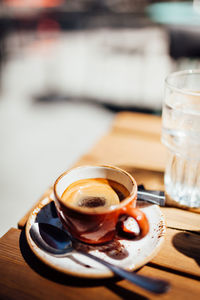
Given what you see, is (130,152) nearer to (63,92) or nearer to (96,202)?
(96,202)

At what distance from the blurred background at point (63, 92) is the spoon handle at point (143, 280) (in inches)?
36.5

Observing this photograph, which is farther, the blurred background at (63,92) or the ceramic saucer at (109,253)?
the blurred background at (63,92)

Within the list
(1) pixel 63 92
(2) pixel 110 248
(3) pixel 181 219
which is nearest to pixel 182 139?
(3) pixel 181 219

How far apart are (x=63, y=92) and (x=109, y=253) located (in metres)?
2.89

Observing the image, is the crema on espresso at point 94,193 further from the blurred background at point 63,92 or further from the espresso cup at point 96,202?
the blurred background at point 63,92

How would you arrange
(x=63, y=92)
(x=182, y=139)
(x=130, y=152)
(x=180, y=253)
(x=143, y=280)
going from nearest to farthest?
(x=143, y=280) → (x=180, y=253) → (x=182, y=139) → (x=130, y=152) → (x=63, y=92)

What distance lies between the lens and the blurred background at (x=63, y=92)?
65.7 inches

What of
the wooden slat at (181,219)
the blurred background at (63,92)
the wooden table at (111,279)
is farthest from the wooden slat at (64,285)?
the blurred background at (63,92)

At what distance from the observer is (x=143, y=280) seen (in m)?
0.39

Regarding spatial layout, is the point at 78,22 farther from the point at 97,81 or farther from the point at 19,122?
the point at 19,122

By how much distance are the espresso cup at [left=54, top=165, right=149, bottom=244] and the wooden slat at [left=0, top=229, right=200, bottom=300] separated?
73 millimetres

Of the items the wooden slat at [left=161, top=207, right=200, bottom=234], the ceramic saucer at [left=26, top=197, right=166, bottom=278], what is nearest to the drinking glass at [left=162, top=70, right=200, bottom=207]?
the wooden slat at [left=161, top=207, right=200, bottom=234]

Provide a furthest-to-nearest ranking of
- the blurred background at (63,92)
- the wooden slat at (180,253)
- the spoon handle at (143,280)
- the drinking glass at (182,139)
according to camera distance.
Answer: the blurred background at (63,92), the drinking glass at (182,139), the wooden slat at (180,253), the spoon handle at (143,280)

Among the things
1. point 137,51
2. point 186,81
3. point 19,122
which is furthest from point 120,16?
point 186,81
